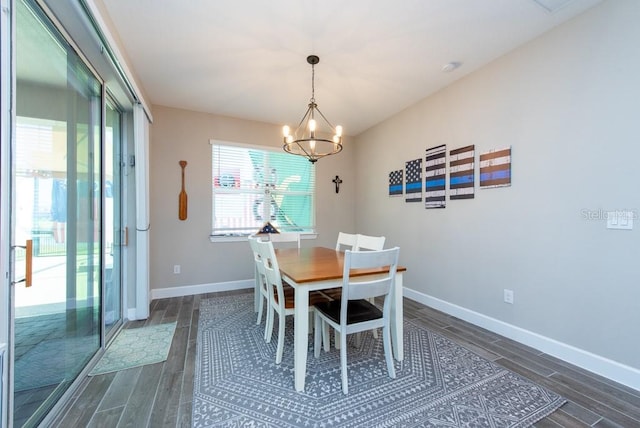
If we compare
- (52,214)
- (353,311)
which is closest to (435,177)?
(353,311)

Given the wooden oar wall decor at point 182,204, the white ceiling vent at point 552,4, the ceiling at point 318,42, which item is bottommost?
the wooden oar wall decor at point 182,204

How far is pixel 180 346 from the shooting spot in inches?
88.4

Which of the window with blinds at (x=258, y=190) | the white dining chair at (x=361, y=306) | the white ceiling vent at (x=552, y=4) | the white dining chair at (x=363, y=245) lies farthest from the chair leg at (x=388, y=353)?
the window with blinds at (x=258, y=190)

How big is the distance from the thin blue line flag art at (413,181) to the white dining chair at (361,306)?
5.91 ft

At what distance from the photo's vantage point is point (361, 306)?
197 cm

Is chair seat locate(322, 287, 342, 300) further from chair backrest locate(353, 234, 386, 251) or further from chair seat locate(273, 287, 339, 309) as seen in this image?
chair backrest locate(353, 234, 386, 251)

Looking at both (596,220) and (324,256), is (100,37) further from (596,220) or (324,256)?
(596,220)

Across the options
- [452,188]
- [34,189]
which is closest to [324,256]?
[452,188]

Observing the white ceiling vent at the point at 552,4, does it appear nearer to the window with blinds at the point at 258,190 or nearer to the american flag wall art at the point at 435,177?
the american flag wall art at the point at 435,177

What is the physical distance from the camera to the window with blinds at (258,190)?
12.7 ft

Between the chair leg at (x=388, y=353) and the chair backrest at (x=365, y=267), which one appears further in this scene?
the chair leg at (x=388, y=353)

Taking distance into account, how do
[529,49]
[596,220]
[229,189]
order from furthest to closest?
1. [229,189]
2. [529,49]
3. [596,220]

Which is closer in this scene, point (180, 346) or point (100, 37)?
point (100, 37)

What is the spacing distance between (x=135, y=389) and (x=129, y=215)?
5.91 ft
